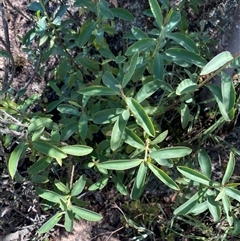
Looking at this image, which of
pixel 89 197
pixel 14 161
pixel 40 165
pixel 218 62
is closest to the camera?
pixel 218 62

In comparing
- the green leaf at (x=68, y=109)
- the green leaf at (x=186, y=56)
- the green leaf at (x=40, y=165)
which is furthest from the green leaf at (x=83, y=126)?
the green leaf at (x=186, y=56)

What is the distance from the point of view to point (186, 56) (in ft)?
4.20

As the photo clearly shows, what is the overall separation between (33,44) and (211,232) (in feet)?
3.76

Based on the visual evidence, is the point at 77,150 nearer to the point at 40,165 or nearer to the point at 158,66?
the point at 40,165

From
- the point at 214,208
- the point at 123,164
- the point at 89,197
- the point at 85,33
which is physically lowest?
the point at 89,197

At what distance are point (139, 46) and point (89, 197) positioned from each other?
2.79 ft

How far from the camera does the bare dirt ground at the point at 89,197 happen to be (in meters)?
1.75

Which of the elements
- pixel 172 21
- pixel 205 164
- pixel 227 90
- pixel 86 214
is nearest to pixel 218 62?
pixel 227 90

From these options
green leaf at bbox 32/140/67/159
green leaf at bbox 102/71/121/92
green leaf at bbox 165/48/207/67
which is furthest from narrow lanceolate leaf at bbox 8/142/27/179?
green leaf at bbox 165/48/207/67

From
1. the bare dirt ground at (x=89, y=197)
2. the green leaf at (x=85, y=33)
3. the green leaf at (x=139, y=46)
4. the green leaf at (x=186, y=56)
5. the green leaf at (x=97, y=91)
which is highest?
the green leaf at (x=85, y=33)

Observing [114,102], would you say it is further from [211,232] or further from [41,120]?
[211,232]

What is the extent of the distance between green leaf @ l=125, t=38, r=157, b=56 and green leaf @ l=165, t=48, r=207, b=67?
7 centimetres

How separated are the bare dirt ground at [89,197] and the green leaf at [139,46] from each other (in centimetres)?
61

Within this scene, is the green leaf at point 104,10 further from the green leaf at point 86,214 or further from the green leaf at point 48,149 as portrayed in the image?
the green leaf at point 86,214
